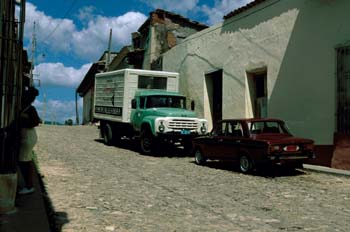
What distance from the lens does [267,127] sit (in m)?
12.5

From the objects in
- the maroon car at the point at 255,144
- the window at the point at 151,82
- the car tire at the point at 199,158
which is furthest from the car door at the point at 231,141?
the window at the point at 151,82

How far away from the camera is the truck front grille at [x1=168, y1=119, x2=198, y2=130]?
1570 cm

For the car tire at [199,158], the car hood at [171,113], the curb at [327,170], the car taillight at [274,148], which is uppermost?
the car hood at [171,113]

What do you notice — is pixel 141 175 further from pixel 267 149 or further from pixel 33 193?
pixel 33 193

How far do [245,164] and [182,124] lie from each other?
13.5 feet

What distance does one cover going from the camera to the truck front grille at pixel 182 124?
15695mm

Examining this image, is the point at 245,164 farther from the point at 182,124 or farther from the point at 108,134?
the point at 108,134

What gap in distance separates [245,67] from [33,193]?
1171 centimetres

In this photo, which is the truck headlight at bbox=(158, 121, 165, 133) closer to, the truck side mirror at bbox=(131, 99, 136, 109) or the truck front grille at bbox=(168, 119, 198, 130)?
the truck front grille at bbox=(168, 119, 198, 130)

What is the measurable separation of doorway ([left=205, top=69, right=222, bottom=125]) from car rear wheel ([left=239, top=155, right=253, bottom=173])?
826 cm

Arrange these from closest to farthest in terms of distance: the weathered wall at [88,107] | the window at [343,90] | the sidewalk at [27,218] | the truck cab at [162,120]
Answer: the sidewalk at [27,218], the window at [343,90], the truck cab at [162,120], the weathered wall at [88,107]

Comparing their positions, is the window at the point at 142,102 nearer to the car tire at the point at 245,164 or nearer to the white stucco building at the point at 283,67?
the white stucco building at the point at 283,67

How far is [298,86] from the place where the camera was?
48.4ft

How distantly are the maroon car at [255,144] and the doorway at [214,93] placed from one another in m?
6.81
